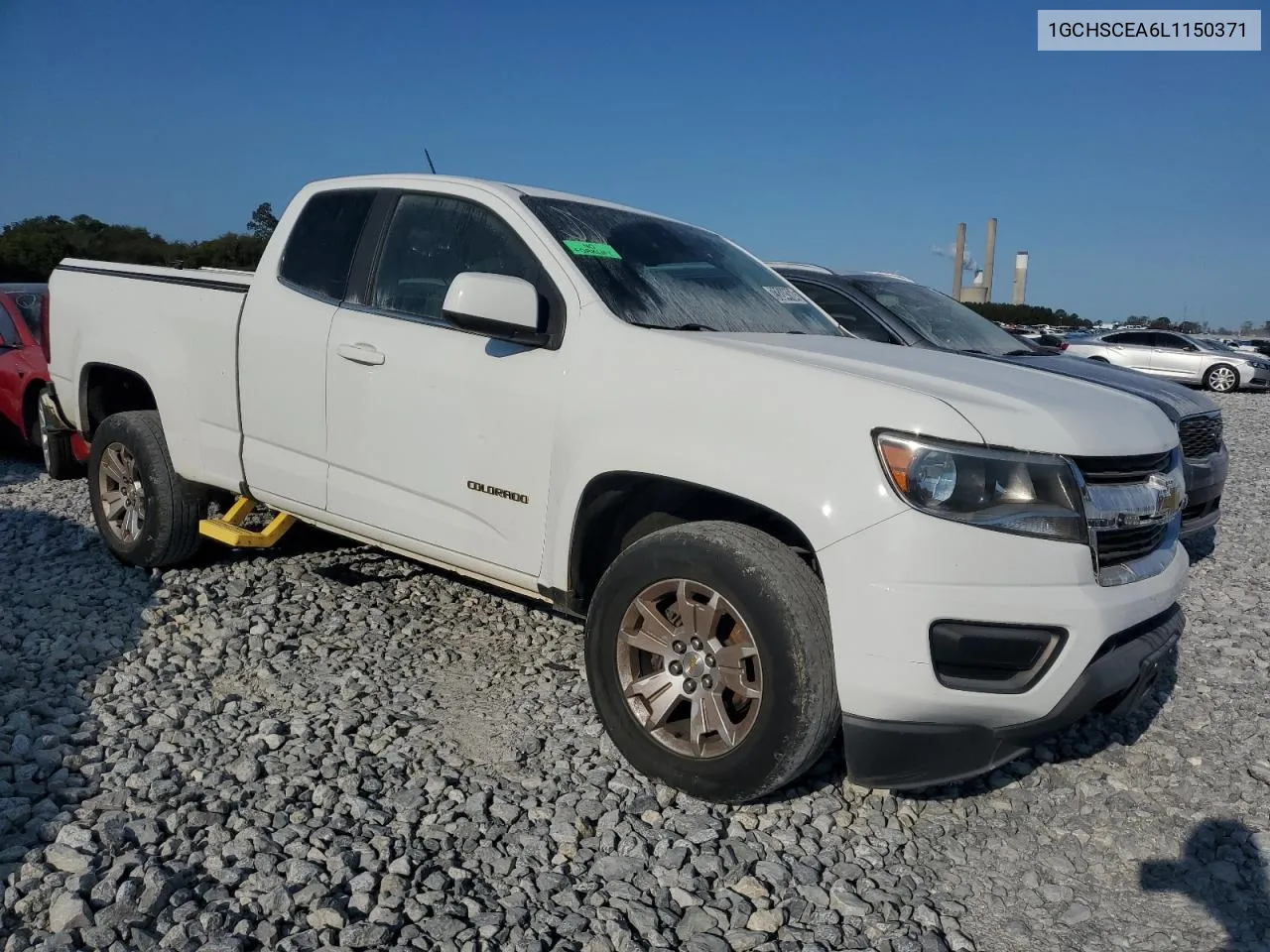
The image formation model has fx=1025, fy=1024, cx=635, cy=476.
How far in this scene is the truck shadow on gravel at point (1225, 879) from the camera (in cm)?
271

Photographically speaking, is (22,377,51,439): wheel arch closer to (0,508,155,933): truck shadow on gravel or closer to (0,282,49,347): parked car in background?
(0,282,49,347): parked car in background

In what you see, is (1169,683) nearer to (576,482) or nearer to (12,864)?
(576,482)

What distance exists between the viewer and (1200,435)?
640 cm

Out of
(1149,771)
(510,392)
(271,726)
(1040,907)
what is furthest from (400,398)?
(1149,771)

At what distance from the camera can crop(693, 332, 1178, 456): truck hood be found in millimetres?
2787

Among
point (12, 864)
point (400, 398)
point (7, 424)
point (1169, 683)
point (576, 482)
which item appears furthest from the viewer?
point (7, 424)

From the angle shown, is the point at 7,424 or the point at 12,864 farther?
the point at 7,424

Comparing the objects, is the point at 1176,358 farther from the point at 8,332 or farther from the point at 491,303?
the point at 491,303

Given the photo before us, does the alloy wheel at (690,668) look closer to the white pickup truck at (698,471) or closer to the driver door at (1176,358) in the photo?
the white pickup truck at (698,471)

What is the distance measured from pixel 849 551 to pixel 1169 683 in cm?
255

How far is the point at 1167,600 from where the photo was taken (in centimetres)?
314

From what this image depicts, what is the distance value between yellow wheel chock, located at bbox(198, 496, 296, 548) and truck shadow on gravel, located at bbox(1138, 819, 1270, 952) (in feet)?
12.1

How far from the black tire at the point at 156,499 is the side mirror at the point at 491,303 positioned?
2.27 meters

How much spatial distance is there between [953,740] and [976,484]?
70cm
